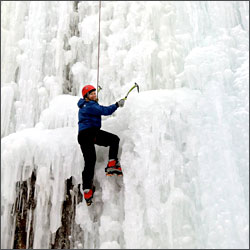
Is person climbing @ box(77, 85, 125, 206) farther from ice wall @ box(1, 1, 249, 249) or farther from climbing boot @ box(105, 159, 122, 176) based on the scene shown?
ice wall @ box(1, 1, 249, 249)

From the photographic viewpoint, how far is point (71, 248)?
354cm

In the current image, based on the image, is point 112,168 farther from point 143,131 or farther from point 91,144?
point 143,131

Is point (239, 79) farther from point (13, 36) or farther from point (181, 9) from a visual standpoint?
point (13, 36)

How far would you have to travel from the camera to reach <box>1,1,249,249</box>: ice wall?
3088 millimetres

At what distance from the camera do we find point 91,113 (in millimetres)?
3439

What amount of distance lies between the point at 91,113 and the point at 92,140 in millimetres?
290

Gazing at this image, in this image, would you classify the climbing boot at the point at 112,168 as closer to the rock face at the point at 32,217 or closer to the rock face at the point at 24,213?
the rock face at the point at 32,217

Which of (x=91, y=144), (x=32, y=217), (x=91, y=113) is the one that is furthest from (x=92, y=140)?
(x=32, y=217)

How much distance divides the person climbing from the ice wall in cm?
20

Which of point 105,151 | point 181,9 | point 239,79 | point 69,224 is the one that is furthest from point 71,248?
point 181,9

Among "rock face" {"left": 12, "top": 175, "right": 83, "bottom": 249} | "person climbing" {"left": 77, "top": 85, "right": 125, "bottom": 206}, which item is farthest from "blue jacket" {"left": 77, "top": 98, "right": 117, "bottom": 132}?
"rock face" {"left": 12, "top": 175, "right": 83, "bottom": 249}

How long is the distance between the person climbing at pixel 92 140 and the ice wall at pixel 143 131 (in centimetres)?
20

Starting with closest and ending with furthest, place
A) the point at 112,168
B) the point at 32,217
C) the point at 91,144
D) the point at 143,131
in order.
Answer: the point at 112,168 < the point at 91,144 < the point at 143,131 < the point at 32,217

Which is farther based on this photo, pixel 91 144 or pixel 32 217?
pixel 32 217
